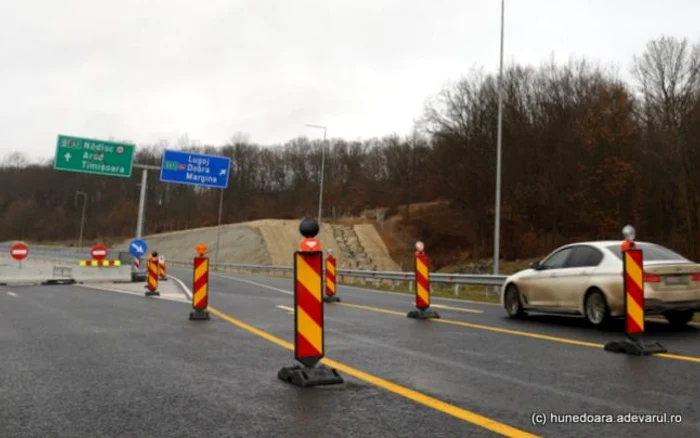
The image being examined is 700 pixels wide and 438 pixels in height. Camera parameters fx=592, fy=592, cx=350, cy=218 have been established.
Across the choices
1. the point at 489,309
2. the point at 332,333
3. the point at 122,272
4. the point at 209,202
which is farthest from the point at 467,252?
the point at 209,202

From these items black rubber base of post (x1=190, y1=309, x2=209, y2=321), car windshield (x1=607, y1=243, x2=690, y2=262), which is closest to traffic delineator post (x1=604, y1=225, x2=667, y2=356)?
car windshield (x1=607, y1=243, x2=690, y2=262)

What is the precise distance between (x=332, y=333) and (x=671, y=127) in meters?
40.2

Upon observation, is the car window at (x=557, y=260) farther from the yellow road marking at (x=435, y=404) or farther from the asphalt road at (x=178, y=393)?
the yellow road marking at (x=435, y=404)

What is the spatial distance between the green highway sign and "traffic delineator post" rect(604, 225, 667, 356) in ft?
80.5

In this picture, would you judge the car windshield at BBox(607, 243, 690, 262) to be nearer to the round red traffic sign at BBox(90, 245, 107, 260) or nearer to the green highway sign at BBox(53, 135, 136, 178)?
the round red traffic sign at BBox(90, 245, 107, 260)

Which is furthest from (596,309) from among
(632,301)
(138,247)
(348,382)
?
(138,247)

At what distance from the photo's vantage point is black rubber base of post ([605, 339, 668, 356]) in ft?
22.9

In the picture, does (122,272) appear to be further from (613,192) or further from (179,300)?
(613,192)

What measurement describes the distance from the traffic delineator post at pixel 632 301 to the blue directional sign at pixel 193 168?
24.1m

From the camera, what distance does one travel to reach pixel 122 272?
81.8ft

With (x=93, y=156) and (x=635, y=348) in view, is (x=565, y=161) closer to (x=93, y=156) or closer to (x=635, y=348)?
(x=93, y=156)

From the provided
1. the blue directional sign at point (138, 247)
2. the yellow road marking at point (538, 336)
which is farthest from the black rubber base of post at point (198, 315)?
the blue directional sign at point (138, 247)

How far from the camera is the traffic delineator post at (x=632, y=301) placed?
23.5 feet

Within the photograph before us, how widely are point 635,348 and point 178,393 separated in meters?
5.22
